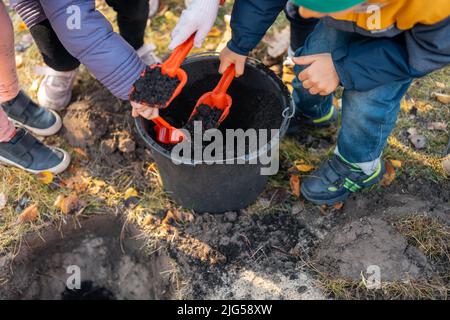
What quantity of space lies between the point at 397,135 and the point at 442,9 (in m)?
0.93

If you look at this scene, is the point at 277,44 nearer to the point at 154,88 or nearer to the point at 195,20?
the point at 195,20

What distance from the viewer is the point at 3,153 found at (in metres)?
1.88

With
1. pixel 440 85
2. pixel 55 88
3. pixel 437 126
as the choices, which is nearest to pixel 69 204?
pixel 55 88

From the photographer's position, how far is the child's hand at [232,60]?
1595mm

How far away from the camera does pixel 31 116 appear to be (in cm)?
198

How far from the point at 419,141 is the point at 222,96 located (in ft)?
3.06

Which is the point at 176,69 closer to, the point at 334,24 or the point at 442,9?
the point at 334,24

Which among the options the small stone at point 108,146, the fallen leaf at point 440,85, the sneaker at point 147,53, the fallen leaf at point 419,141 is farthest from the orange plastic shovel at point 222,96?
the fallen leaf at point 440,85

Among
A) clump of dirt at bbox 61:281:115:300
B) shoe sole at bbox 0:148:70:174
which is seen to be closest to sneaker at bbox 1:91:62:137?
shoe sole at bbox 0:148:70:174

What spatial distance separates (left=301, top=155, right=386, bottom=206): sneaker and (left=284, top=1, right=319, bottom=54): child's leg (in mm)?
558

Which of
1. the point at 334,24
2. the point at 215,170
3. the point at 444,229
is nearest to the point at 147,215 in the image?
the point at 215,170

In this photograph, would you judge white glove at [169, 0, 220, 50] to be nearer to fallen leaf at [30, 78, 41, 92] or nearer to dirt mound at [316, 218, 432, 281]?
dirt mound at [316, 218, 432, 281]

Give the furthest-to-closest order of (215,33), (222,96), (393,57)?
(215,33)
(222,96)
(393,57)

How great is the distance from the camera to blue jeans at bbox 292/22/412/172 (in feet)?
4.90
